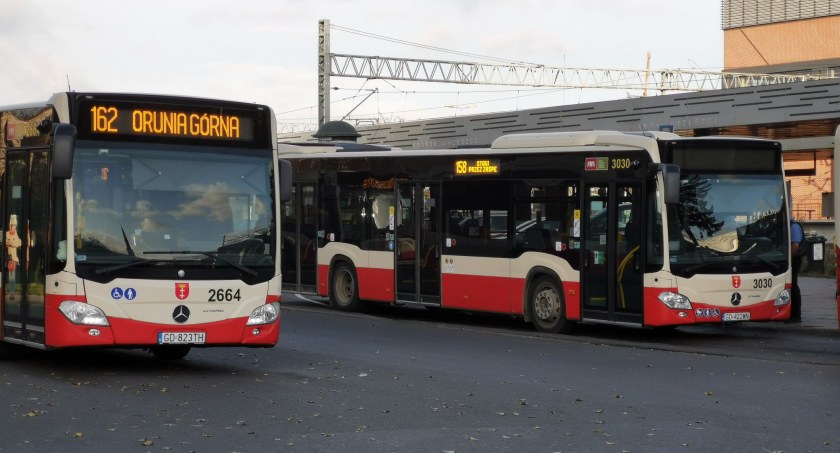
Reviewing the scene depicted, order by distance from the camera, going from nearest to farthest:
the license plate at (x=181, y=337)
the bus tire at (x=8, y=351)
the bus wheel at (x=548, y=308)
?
the license plate at (x=181, y=337)
the bus tire at (x=8, y=351)
the bus wheel at (x=548, y=308)

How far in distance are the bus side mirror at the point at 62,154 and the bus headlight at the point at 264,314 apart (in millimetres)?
2407

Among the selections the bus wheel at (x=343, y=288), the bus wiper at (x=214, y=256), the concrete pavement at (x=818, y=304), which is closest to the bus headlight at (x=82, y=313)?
the bus wiper at (x=214, y=256)

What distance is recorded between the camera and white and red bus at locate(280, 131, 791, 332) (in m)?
18.0

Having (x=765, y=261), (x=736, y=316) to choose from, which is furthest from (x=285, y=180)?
(x=765, y=261)

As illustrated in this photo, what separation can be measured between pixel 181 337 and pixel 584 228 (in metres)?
7.63

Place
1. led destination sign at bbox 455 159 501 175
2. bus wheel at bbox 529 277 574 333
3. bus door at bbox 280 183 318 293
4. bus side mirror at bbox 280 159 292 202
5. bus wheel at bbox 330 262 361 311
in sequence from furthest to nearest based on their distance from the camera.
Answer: bus door at bbox 280 183 318 293 < bus wheel at bbox 330 262 361 311 < led destination sign at bbox 455 159 501 175 < bus wheel at bbox 529 277 574 333 < bus side mirror at bbox 280 159 292 202

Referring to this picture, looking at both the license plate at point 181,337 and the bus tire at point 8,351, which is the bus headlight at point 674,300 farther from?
the bus tire at point 8,351

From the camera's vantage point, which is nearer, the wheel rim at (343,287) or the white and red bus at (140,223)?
the white and red bus at (140,223)

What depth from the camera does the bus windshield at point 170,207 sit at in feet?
42.1

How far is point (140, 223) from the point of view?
1292cm

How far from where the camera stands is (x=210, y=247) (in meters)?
13.3

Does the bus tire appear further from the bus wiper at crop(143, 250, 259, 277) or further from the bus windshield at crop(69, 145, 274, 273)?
the bus wiper at crop(143, 250, 259, 277)

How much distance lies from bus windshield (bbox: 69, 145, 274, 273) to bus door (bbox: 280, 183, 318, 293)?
10.6 m

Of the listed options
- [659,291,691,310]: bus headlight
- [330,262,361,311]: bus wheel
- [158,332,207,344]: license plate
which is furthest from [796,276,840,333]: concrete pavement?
[158,332,207,344]: license plate
